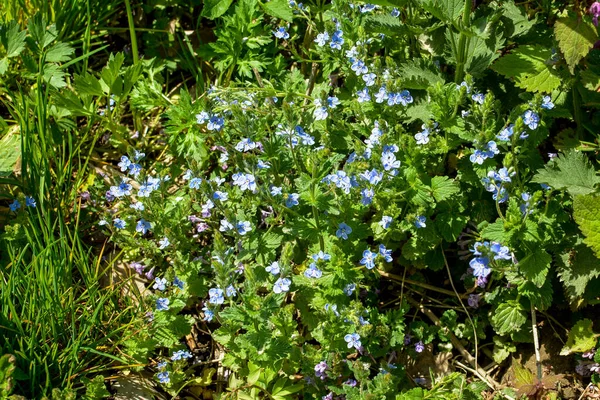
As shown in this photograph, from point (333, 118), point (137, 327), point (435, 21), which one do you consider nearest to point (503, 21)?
point (435, 21)

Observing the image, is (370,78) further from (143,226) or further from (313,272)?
(143,226)

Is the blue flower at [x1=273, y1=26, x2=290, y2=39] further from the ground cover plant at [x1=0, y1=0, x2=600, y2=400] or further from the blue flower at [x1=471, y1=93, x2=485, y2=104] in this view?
the blue flower at [x1=471, y1=93, x2=485, y2=104]

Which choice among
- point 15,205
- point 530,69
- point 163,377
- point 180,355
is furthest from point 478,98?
point 15,205

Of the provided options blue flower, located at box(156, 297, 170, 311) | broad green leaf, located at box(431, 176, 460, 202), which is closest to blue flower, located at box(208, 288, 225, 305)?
blue flower, located at box(156, 297, 170, 311)

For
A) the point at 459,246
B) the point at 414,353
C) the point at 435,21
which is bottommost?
the point at 414,353

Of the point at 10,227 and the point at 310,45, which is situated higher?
the point at 310,45

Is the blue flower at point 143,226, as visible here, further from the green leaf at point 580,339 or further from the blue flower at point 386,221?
the green leaf at point 580,339

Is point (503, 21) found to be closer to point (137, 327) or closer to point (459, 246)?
point (459, 246)
